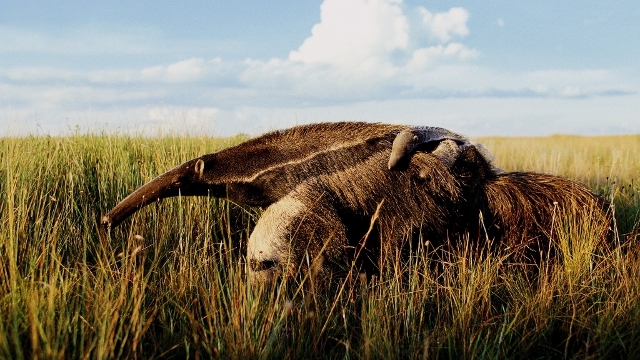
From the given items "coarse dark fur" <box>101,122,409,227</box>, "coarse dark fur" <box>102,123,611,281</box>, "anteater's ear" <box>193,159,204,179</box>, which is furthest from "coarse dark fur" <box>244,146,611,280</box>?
"anteater's ear" <box>193,159,204,179</box>

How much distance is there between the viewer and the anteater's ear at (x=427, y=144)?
4.91 m

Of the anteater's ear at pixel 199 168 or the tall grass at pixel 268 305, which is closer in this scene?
the tall grass at pixel 268 305

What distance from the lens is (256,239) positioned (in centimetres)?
487

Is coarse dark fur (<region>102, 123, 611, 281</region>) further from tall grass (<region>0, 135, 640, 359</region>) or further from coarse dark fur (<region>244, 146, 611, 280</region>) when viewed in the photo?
tall grass (<region>0, 135, 640, 359</region>)

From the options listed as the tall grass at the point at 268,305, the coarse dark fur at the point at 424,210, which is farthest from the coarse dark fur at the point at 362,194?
the tall grass at the point at 268,305

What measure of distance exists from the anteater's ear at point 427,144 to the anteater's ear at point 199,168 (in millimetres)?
1613

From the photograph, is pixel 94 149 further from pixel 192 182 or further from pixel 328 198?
pixel 328 198

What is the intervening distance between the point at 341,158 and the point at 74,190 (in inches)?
134

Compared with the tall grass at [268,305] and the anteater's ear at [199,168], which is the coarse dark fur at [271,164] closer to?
the anteater's ear at [199,168]

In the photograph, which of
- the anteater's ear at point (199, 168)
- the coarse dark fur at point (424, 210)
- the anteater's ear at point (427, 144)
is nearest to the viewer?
the coarse dark fur at point (424, 210)

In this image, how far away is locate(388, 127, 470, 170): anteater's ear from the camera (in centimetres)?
491

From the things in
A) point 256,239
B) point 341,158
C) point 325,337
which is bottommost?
point 325,337

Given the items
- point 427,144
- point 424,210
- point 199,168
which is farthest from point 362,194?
point 199,168

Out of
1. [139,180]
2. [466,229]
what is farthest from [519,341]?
[139,180]
